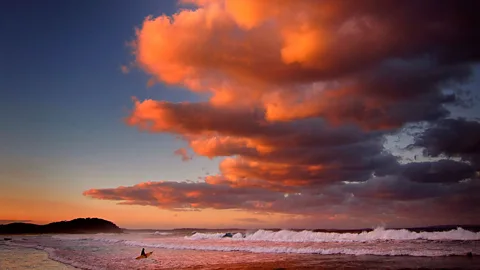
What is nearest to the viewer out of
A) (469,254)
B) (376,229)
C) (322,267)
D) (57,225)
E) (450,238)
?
(322,267)

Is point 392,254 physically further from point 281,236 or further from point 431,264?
point 281,236

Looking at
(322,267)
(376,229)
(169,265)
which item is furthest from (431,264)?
(376,229)

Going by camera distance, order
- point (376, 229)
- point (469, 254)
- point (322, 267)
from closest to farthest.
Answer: point (322, 267) → point (469, 254) → point (376, 229)

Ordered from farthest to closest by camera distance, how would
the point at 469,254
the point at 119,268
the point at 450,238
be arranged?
1. the point at 450,238
2. the point at 469,254
3. the point at 119,268

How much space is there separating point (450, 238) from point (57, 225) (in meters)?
154

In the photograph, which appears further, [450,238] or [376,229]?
[376,229]

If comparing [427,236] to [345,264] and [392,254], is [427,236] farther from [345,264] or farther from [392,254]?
[345,264]

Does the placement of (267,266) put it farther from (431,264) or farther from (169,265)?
(431,264)

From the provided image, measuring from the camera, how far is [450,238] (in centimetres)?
4706

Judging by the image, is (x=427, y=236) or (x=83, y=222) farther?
(x=83, y=222)

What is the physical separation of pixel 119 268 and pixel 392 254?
21.7m

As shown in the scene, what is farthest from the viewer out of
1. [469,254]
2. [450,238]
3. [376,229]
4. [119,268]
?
[376,229]

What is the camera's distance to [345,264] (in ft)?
82.4

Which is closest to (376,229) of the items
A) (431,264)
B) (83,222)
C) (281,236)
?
(281,236)
